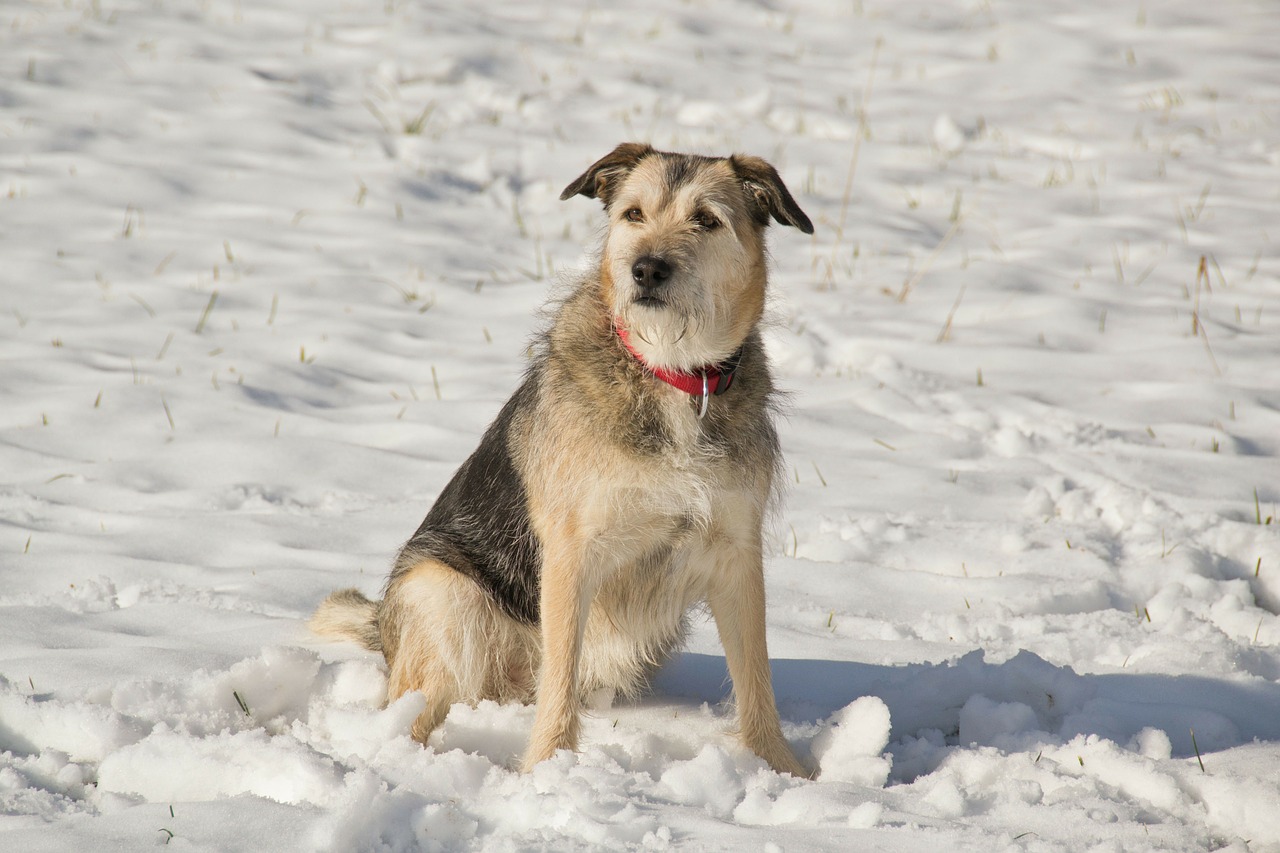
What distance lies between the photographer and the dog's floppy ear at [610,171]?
334 centimetres

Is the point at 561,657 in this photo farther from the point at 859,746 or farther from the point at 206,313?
the point at 206,313

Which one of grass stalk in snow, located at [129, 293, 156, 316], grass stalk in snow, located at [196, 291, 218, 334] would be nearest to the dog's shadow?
grass stalk in snow, located at [196, 291, 218, 334]

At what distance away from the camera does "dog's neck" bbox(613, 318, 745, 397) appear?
9.99 feet

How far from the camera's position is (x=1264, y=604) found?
404 cm

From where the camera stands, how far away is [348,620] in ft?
11.6


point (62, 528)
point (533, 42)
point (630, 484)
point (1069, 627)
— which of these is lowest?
point (62, 528)

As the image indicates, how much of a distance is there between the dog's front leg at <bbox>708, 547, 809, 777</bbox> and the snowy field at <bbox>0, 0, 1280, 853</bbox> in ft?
0.32

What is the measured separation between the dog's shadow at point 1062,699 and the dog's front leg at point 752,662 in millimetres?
281

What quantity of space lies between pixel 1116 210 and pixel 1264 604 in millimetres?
5123

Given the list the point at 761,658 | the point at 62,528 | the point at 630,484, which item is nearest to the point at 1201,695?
the point at 761,658

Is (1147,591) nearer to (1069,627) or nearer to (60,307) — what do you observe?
(1069,627)

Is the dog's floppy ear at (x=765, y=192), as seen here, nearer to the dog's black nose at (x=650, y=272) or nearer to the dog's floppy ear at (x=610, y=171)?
the dog's floppy ear at (x=610, y=171)

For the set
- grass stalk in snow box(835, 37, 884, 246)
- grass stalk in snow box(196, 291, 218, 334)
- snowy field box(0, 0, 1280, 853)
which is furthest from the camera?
grass stalk in snow box(835, 37, 884, 246)

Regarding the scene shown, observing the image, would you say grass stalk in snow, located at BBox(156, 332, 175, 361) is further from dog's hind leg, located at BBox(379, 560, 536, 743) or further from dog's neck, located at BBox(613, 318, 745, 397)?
dog's neck, located at BBox(613, 318, 745, 397)
